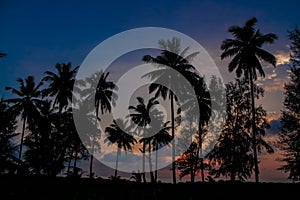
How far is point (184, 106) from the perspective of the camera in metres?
36.9

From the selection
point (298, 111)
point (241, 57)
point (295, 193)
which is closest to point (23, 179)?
point (295, 193)

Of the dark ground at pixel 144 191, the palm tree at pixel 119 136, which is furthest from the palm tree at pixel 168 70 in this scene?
the palm tree at pixel 119 136

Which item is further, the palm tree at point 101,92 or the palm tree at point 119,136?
the palm tree at point 119,136

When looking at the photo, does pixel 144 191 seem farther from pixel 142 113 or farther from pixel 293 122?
pixel 142 113

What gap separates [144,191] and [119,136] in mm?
41096

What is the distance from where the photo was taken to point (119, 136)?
5712 cm

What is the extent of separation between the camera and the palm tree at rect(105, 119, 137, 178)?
5706 centimetres

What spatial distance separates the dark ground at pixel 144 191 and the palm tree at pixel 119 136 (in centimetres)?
3794

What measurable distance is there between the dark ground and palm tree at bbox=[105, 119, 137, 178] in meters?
37.9

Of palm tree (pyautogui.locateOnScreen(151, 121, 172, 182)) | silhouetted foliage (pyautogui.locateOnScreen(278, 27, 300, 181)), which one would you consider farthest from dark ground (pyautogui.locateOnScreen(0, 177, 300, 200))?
palm tree (pyautogui.locateOnScreen(151, 121, 172, 182))

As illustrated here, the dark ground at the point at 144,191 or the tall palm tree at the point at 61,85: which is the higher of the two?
the tall palm tree at the point at 61,85

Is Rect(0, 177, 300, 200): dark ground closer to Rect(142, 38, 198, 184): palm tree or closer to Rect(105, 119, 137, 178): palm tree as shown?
Rect(142, 38, 198, 184): palm tree

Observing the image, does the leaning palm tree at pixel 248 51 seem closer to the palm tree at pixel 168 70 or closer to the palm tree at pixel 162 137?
the palm tree at pixel 168 70

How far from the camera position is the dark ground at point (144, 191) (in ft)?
51.5
